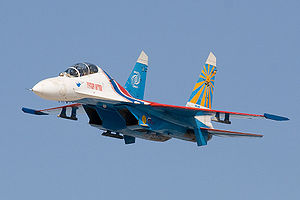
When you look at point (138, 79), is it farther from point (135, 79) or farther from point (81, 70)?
point (81, 70)

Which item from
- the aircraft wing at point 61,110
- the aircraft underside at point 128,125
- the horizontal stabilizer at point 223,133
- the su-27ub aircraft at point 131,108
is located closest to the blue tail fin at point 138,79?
the su-27ub aircraft at point 131,108

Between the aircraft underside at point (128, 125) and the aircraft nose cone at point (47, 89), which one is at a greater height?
the aircraft nose cone at point (47, 89)

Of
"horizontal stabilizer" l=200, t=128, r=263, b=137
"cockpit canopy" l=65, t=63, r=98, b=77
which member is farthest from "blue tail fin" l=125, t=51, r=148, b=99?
"horizontal stabilizer" l=200, t=128, r=263, b=137

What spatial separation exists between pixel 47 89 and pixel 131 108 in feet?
18.9

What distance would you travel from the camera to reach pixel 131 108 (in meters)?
41.7

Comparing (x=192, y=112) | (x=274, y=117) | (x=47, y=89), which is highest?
(x=47, y=89)

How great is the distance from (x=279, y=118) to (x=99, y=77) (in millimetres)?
9637

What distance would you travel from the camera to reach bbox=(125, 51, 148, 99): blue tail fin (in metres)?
44.0

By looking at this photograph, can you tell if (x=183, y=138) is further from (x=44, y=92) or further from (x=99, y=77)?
(x=44, y=92)

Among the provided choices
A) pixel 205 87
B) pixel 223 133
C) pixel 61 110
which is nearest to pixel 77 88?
pixel 61 110

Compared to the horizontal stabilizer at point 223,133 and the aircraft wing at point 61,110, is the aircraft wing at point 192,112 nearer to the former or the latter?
the horizontal stabilizer at point 223,133

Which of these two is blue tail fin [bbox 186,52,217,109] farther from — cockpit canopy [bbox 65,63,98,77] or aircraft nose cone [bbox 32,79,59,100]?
aircraft nose cone [bbox 32,79,59,100]

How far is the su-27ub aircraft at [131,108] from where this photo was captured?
39.3m

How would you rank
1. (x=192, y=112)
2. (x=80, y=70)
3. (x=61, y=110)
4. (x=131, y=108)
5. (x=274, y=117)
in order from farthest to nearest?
A: (x=61, y=110), (x=192, y=112), (x=131, y=108), (x=80, y=70), (x=274, y=117)
